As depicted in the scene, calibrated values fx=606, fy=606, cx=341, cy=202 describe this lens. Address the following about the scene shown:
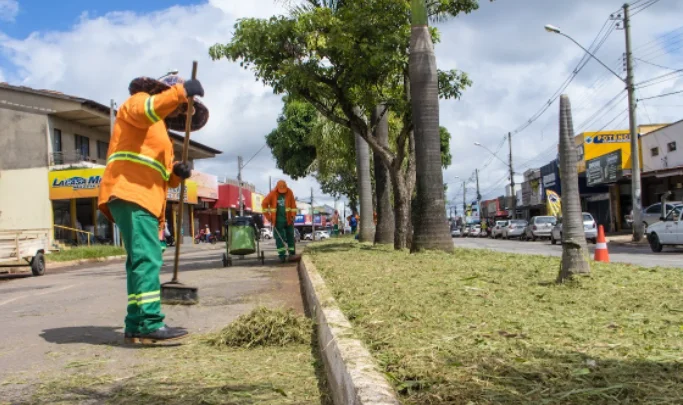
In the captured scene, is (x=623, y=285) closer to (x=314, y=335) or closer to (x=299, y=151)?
(x=314, y=335)

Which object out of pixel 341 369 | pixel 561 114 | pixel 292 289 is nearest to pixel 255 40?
pixel 292 289

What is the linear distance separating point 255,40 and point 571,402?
11451 millimetres

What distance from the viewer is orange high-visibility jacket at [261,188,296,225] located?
12.9 metres

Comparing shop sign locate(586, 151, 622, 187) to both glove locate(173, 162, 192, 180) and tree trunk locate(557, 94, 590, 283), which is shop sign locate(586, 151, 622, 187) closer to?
tree trunk locate(557, 94, 590, 283)

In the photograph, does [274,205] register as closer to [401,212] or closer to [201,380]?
[401,212]

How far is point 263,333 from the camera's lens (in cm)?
470

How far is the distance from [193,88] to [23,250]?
11.9 metres

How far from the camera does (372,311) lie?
178 inches

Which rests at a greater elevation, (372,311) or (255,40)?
(255,40)

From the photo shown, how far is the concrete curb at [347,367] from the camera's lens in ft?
8.30

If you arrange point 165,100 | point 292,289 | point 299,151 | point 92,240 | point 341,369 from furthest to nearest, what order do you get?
point 299,151 < point 92,240 < point 292,289 < point 165,100 < point 341,369

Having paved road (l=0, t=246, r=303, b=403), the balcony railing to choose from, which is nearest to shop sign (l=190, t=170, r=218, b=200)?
the balcony railing

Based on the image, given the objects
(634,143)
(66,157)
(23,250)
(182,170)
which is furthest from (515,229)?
(182,170)

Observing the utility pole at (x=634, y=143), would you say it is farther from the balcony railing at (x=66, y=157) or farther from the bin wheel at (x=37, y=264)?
the balcony railing at (x=66, y=157)
